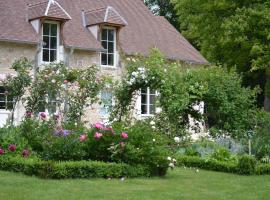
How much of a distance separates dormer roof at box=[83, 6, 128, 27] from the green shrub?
15162mm

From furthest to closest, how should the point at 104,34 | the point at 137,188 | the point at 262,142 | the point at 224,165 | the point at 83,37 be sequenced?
the point at 104,34 < the point at 83,37 < the point at 262,142 < the point at 224,165 < the point at 137,188

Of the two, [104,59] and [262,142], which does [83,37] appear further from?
[262,142]

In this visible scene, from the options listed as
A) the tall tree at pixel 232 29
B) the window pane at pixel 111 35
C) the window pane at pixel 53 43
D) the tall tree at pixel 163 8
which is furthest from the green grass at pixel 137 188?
the tall tree at pixel 163 8

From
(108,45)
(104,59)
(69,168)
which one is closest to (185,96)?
(69,168)

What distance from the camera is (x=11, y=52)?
83.3 feet

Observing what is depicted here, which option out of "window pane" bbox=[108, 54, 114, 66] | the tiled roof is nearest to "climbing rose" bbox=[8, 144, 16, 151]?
the tiled roof

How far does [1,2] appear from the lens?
27.1 meters

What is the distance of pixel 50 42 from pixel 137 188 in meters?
16.5

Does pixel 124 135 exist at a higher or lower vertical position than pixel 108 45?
lower

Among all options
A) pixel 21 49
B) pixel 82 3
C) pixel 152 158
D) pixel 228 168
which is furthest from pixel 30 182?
pixel 82 3

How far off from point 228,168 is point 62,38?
45.4 ft

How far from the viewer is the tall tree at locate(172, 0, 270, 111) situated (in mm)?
29719

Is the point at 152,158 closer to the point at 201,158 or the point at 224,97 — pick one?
the point at 201,158

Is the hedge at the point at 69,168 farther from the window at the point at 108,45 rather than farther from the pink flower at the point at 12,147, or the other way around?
the window at the point at 108,45
